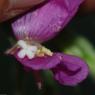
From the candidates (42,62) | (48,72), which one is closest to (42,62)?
(42,62)

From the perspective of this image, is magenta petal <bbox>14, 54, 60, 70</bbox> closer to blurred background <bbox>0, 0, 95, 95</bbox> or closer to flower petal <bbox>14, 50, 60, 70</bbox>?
flower petal <bbox>14, 50, 60, 70</bbox>

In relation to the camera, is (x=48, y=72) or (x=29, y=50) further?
(x=48, y=72)

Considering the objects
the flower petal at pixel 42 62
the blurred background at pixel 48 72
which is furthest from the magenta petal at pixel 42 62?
the blurred background at pixel 48 72

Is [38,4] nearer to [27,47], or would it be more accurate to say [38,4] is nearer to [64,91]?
[27,47]

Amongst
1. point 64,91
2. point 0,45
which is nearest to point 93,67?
point 64,91

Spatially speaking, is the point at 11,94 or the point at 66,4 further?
the point at 11,94

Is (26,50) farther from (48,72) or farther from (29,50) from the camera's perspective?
(48,72)

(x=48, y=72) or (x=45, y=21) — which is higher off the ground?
(x=45, y=21)

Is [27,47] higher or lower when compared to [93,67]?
higher
